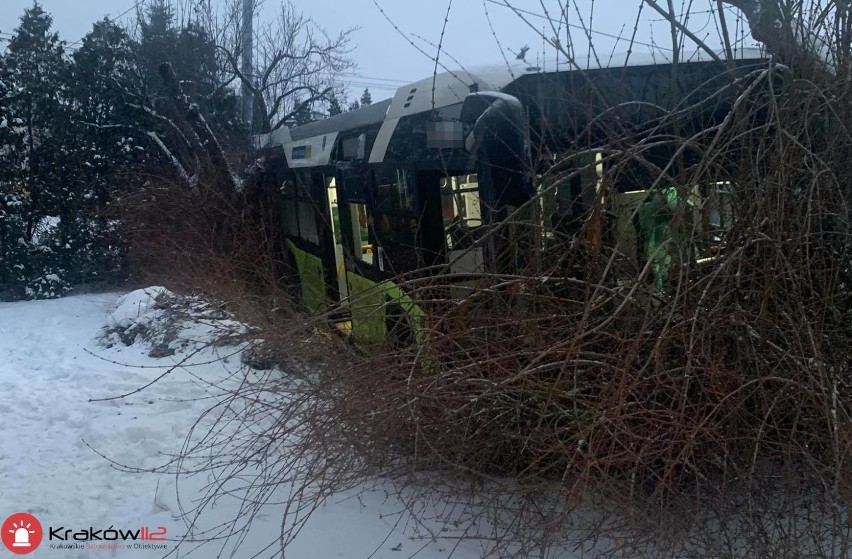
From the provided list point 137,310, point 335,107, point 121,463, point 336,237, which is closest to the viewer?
point 121,463

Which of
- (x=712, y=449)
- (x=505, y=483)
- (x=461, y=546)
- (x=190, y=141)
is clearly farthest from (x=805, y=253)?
(x=190, y=141)

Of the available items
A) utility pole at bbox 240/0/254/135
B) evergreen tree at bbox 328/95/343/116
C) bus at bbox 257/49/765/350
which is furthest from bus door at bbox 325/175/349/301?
evergreen tree at bbox 328/95/343/116

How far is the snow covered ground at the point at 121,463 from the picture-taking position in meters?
3.71

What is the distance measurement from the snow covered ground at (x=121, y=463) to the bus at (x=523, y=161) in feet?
3.05

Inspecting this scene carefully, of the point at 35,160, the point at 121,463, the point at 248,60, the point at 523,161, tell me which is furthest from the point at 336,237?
the point at 248,60

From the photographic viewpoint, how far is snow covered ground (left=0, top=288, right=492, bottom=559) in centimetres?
371

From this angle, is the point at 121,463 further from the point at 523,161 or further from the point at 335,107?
the point at 335,107

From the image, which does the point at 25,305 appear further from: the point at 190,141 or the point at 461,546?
the point at 461,546

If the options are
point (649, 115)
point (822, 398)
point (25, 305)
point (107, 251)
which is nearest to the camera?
point (822, 398)

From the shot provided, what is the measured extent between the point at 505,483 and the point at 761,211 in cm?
158

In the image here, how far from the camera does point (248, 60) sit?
1634 cm

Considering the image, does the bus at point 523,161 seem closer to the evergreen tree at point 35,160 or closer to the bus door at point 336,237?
the bus door at point 336,237

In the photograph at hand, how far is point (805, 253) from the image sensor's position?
3234 millimetres

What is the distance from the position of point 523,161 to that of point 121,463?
10.2ft
